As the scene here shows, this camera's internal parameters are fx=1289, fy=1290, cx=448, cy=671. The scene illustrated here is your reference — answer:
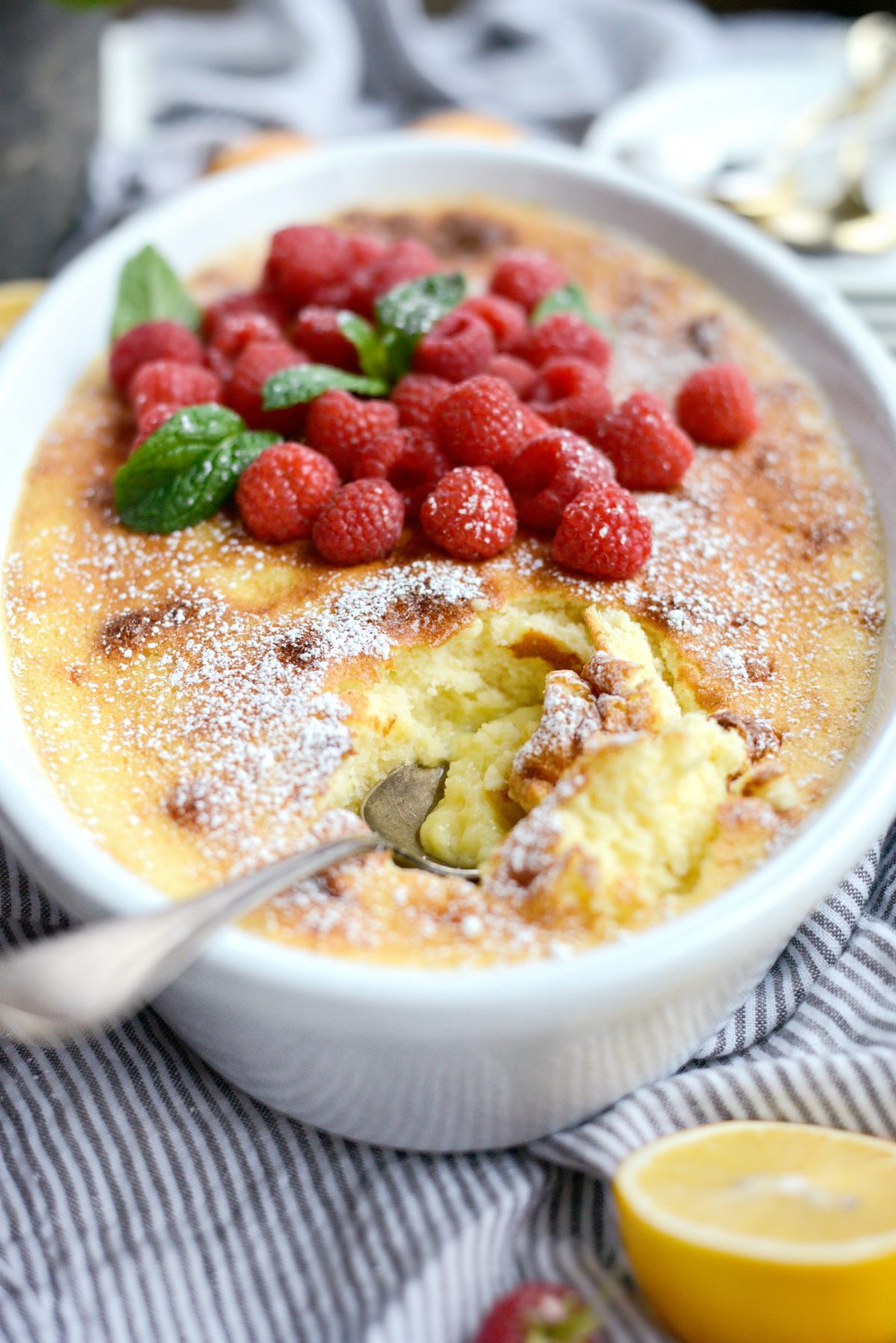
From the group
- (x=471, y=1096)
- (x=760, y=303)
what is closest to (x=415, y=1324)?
(x=471, y=1096)

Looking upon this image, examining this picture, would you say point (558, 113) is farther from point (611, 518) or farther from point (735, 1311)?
point (735, 1311)

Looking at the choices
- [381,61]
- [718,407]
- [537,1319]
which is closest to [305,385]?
[718,407]

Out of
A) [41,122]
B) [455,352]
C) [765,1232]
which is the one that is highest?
[455,352]

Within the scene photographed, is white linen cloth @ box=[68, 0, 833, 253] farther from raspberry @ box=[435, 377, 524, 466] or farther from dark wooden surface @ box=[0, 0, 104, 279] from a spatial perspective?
raspberry @ box=[435, 377, 524, 466]

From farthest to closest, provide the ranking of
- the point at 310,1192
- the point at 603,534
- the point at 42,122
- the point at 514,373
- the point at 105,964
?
the point at 42,122
the point at 514,373
the point at 603,534
the point at 310,1192
the point at 105,964

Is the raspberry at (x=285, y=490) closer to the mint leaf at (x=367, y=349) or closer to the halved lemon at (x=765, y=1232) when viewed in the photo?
the mint leaf at (x=367, y=349)

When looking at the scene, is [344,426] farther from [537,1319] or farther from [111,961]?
[537,1319]

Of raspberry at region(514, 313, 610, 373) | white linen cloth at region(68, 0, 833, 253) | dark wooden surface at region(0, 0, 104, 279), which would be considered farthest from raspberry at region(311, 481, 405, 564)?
white linen cloth at region(68, 0, 833, 253)
